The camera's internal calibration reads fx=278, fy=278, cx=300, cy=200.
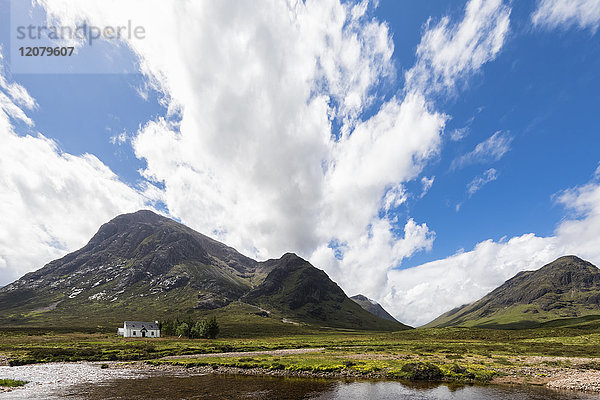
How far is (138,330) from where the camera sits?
149000mm

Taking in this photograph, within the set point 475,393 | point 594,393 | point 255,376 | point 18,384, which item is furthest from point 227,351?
point 594,393

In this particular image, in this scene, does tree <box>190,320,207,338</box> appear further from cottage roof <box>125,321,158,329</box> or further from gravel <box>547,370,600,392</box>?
gravel <box>547,370,600,392</box>

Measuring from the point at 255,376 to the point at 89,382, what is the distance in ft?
87.9

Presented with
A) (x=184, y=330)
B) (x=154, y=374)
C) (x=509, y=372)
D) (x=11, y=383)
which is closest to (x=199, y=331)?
(x=184, y=330)

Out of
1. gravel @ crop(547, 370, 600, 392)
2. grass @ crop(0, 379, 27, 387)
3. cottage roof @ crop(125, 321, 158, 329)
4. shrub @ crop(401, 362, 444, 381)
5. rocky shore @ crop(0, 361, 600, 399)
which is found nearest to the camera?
gravel @ crop(547, 370, 600, 392)

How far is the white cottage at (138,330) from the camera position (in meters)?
147

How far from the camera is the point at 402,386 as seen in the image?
143ft

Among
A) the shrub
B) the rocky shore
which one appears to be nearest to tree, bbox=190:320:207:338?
the rocky shore

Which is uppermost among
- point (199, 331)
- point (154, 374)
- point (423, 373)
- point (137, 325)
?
point (137, 325)

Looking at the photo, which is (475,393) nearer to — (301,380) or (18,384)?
(301,380)

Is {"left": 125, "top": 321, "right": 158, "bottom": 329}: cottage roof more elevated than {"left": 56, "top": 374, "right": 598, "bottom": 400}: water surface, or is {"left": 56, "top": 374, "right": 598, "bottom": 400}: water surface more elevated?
{"left": 125, "top": 321, "right": 158, "bottom": 329}: cottage roof

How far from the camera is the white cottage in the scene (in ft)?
482

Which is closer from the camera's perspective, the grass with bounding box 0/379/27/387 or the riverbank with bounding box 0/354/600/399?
the riverbank with bounding box 0/354/600/399

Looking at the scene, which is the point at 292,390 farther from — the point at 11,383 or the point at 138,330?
the point at 138,330
